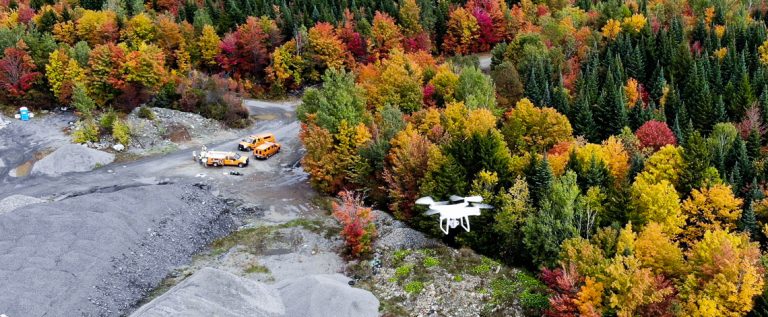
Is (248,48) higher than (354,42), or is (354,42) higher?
(248,48)

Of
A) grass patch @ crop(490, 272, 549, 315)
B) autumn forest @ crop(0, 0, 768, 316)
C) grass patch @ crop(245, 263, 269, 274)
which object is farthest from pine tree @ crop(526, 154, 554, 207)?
grass patch @ crop(245, 263, 269, 274)

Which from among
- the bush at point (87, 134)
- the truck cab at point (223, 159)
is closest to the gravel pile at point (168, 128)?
the bush at point (87, 134)

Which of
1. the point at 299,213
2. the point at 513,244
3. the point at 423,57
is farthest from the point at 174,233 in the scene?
the point at 423,57

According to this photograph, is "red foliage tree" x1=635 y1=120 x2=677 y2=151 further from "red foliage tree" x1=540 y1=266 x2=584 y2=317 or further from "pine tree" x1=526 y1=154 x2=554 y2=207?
"red foliage tree" x1=540 y1=266 x2=584 y2=317

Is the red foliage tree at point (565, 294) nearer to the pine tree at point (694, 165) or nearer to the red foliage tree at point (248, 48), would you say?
the pine tree at point (694, 165)

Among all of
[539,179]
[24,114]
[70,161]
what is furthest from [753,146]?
[24,114]

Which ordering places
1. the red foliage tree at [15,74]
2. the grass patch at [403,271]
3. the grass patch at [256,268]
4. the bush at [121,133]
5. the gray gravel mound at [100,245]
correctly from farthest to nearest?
the red foliage tree at [15,74] → the bush at [121,133] → the grass patch at [256,268] → the grass patch at [403,271] → the gray gravel mound at [100,245]

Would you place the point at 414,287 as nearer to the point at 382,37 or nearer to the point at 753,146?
the point at 753,146
